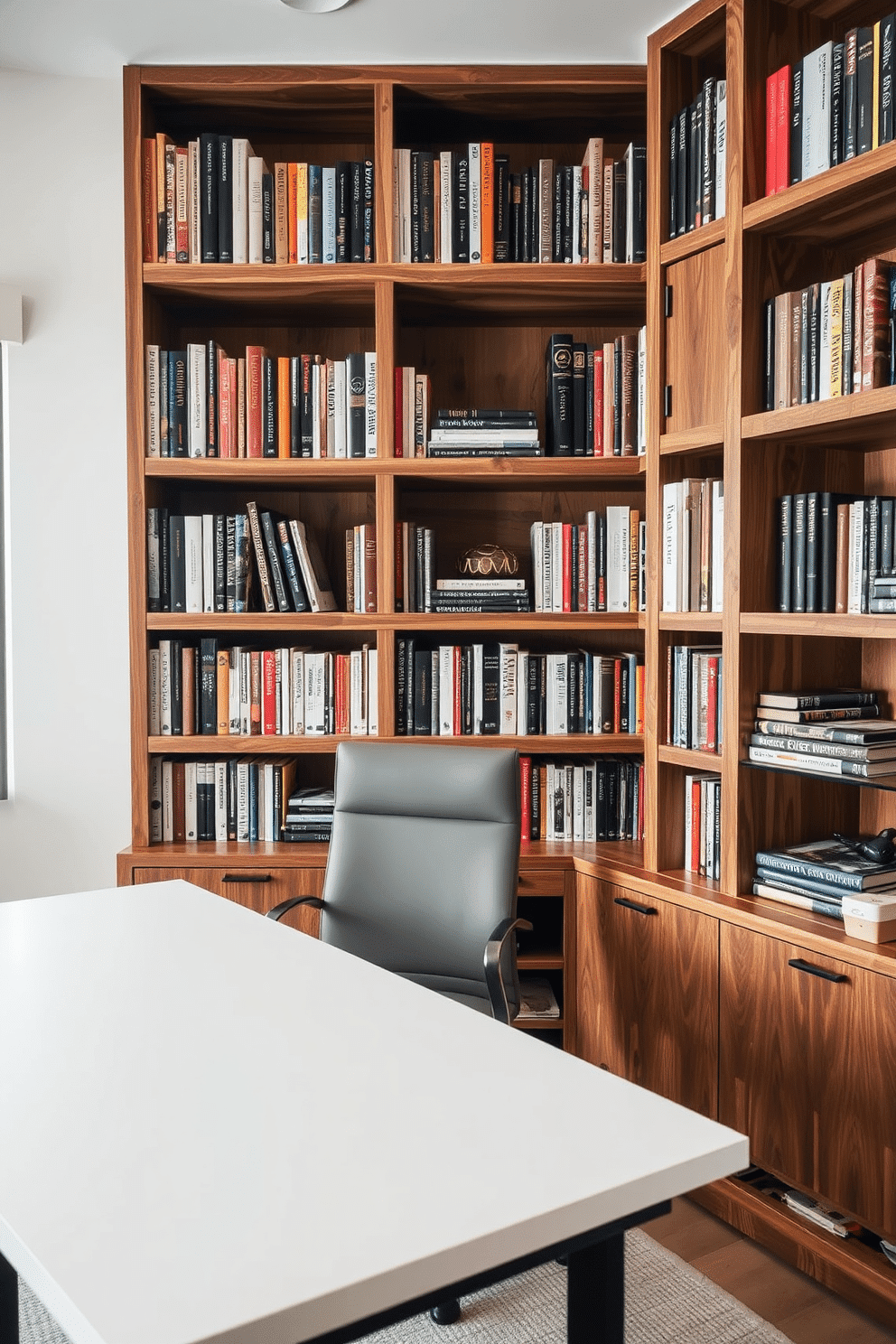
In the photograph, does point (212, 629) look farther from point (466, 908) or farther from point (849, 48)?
point (849, 48)

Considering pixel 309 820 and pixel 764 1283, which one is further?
pixel 309 820

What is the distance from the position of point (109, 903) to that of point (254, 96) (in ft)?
7.18

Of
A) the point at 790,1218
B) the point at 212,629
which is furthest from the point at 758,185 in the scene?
the point at 790,1218

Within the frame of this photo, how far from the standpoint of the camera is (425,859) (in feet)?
8.13

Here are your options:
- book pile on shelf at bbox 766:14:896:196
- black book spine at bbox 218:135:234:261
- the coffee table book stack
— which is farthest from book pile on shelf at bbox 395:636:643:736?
book pile on shelf at bbox 766:14:896:196

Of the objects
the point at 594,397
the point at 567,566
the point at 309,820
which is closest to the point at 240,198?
the point at 594,397

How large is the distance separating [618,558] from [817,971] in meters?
1.26

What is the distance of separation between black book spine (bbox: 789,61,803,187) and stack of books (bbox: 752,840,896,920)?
57.5 inches

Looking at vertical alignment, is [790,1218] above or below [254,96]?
below

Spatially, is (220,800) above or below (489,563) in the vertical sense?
below

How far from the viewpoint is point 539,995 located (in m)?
2.93

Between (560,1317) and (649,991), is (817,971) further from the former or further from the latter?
(560,1317)

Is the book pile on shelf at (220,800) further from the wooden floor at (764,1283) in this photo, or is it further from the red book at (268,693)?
the wooden floor at (764,1283)

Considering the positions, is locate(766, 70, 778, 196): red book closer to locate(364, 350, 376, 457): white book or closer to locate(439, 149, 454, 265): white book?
locate(439, 149, 454, 265): white book
